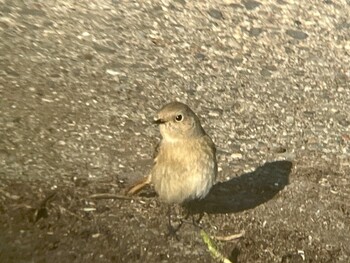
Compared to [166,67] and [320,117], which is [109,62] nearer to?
[166,67]

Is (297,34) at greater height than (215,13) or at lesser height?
greater

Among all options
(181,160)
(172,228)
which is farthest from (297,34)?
(172,228)

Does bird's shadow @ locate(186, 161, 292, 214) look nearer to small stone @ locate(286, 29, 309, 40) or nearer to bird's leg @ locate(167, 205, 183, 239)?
bird's leg @ locate(167, 205, 183, 239)

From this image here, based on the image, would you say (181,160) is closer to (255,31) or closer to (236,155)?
(236,155)

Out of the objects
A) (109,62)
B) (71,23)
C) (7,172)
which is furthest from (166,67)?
(7,172)

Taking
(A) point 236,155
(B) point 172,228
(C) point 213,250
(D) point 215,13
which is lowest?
(D) point 215,13

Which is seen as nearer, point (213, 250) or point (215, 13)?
point (213, 250)

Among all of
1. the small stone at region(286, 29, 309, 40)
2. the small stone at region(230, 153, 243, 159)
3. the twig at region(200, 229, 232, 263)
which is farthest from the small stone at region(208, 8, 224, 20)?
the twig at region(200, 229, 232, 263)
